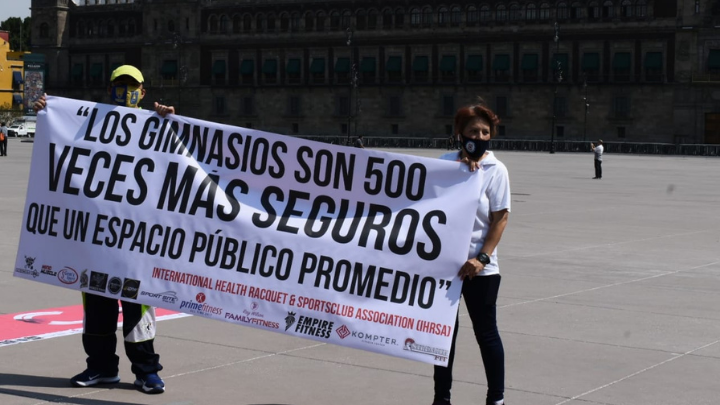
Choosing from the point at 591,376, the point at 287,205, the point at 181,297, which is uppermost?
the point at 287,205

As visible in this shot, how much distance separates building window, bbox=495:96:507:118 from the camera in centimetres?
7988

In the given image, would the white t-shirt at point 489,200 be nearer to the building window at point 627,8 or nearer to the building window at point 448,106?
the building window at point 627,8

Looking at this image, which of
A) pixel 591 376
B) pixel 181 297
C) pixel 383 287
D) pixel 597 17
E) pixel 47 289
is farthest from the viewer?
pixel 597 17

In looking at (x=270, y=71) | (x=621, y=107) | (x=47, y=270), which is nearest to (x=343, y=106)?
(x=270, y=71)

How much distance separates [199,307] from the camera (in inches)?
253

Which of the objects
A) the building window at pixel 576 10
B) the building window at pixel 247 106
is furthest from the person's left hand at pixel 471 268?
the building window at pixel 247 106

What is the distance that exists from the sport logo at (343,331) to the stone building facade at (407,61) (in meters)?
65.9

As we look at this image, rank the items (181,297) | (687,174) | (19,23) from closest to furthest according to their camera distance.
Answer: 1. (181,297)
2. (687,174)
3. (19,23)

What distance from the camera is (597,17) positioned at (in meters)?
77.4

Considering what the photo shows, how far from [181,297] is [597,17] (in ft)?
243

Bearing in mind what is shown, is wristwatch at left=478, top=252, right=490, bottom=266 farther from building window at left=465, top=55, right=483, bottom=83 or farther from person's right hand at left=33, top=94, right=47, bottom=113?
building window at left=465, top=55, right=483, bottom=83

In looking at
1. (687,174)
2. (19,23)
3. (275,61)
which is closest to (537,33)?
(275,61)

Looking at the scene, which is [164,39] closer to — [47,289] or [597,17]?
[597,17]

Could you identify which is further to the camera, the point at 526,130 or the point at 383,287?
the point at 526,130
